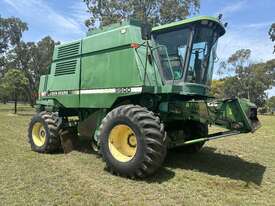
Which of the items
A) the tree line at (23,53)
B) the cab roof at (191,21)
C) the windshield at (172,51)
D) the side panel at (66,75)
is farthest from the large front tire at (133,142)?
the tree line at (23,53)

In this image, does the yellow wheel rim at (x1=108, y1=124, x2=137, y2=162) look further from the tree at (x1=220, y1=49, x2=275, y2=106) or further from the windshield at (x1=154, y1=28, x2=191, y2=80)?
the tree at (x1=220, y1=49, x2=275, y2=106)

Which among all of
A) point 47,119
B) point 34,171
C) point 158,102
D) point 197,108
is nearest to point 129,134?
point 158,102

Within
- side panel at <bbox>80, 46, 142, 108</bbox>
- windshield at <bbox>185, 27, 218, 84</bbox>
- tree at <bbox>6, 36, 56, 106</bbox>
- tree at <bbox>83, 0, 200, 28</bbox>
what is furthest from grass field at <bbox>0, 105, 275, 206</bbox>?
tree at <bbox>6, 36, 56, 106</bbox>

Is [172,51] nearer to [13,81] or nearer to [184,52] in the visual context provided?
[184,52]

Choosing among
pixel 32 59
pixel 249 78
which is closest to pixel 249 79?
pixel 249 78

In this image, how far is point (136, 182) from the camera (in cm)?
581

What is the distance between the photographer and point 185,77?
6570 mm

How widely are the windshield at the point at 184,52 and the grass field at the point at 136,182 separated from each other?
2029 millimetres

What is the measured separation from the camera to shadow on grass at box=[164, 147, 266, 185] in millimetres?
6500

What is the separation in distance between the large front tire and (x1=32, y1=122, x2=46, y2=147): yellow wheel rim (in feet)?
9.76

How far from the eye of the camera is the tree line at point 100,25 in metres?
29.7

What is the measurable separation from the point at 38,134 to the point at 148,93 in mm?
4036

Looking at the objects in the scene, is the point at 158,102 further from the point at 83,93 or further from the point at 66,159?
the point at 66,159

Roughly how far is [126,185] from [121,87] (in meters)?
2.31
